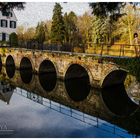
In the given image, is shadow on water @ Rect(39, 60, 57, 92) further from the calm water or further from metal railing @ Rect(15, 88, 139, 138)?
metal railing @ Rect(15, 88, 139, 138)

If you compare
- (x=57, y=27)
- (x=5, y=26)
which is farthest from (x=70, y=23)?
(x=5, y=26)

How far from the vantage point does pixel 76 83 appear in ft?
93.1

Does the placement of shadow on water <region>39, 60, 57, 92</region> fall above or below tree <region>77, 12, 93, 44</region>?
below

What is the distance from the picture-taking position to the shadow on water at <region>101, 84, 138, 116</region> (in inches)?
771

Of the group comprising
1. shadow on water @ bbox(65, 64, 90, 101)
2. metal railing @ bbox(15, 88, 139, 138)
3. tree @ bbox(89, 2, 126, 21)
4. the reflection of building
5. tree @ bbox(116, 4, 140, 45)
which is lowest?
metal railing @ bbox(15, 88, 139, 138)

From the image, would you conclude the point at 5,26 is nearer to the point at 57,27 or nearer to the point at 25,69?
the point at 57,27

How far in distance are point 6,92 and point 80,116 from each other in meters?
8.99

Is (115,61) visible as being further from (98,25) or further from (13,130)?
(98,25)

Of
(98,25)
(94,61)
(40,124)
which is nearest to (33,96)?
(94,61)

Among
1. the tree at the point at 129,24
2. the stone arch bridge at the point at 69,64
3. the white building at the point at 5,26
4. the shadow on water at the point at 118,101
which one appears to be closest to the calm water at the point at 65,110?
the shadow on water at the point at 118,101

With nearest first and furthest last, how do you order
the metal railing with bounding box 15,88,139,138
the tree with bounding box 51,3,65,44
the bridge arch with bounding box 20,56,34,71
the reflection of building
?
the metal railing with bounding box 15,88,139,138, the reflection of building, the bridge arch with bounding box 20,56,34,71, the tree with bounding box 51,3,65,44

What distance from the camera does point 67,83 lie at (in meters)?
27.9

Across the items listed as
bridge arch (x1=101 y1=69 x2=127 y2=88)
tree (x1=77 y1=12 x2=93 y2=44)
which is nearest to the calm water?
bridge arch (x1=101 y1=69 x2=127 y2=88)

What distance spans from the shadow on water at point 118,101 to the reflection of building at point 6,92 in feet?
22.1
